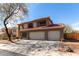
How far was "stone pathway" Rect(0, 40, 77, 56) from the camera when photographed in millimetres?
3197

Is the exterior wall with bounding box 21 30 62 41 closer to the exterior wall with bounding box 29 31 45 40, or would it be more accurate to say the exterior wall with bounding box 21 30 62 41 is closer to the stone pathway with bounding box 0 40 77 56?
the exterior wall with bounding box 29 31 45 40

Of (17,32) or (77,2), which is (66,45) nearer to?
(77,2)

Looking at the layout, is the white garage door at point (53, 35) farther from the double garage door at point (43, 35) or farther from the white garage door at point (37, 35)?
the white garage door at point (37, 35)

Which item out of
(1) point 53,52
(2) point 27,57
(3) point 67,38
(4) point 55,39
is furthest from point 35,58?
(3) point 67,38

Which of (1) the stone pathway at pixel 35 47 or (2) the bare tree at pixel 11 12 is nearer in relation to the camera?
(1) the stone pathway at pixel 35 47

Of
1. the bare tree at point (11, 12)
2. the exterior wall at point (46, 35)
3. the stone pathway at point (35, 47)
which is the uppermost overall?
the bare tree at point (11, 12)

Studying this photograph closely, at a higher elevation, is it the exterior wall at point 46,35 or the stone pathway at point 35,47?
the exterior wall at point 46,35

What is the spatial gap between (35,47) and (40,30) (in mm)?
515

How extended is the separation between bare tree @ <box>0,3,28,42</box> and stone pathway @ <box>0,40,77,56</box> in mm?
299

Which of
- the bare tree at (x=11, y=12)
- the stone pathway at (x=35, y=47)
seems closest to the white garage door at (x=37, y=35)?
the stone pathway at (x=35, y=47)

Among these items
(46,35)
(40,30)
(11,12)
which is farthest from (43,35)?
(11,12)

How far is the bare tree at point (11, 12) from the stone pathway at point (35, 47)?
30 cm

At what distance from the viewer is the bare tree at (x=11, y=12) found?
3537mm

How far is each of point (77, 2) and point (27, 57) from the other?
5.80ft
